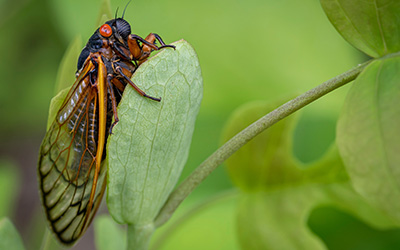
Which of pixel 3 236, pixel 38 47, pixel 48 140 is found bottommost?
pixel 3 236

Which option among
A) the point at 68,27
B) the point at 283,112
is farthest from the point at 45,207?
the point at 68,27

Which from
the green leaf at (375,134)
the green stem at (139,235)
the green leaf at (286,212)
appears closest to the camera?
the green leaf at (375,134)

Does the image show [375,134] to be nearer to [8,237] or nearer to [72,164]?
[72,164]

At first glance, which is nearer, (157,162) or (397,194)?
(397,194)

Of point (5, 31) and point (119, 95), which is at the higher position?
point (5, 31)

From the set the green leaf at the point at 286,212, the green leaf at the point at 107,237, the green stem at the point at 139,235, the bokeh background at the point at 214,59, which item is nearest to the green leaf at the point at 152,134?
the green stem at the point at 139,235

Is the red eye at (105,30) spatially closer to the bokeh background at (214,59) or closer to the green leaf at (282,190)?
the green leaf at (282,190)

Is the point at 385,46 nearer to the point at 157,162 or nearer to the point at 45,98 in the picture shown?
the point at 157,162

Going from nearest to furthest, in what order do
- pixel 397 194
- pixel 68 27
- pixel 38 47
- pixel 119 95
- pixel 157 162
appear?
pixel 397 194
pixel 157 162
pixel 119 95
pixel 68 27
pixel 38 47
